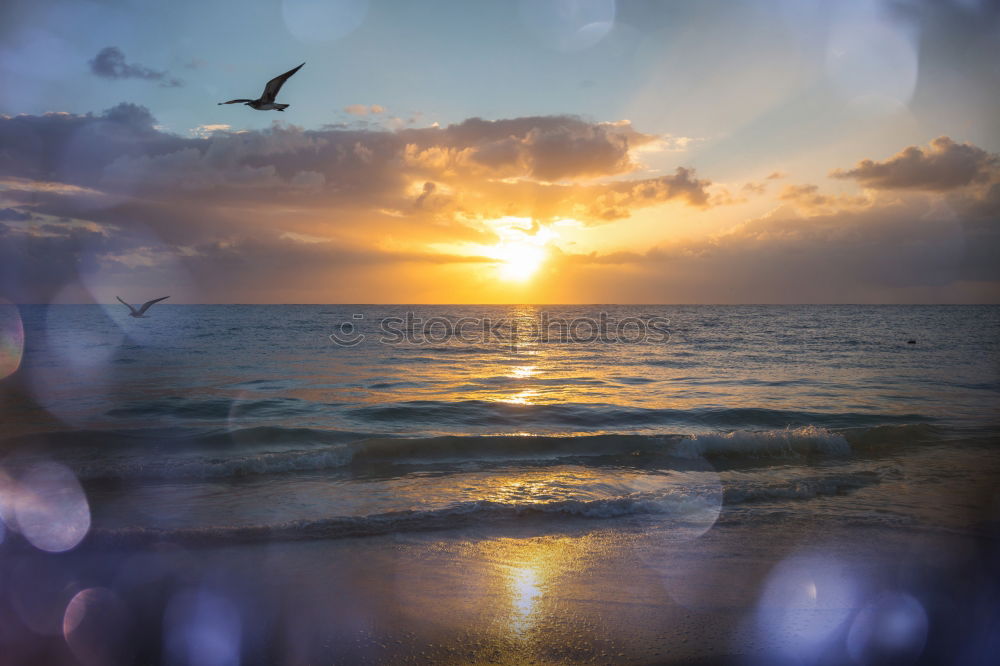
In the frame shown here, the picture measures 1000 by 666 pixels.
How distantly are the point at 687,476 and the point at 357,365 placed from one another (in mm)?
20858

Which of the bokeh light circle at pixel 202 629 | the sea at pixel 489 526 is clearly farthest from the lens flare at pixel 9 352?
the bokeh light circle at pixel 202 629

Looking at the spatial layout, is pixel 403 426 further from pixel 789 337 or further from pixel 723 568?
pixel 789 337

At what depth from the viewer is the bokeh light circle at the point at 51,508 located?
7273 mm

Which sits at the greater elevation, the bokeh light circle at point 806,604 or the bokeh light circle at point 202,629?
the bokeh light circle at point 806,604

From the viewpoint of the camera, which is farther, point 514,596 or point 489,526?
point 489,526

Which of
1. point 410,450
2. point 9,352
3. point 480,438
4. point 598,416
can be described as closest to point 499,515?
point 410,450

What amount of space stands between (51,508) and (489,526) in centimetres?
689

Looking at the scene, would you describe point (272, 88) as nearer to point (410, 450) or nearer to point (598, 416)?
point (410, 450)

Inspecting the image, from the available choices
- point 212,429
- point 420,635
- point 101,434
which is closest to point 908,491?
point 420,635

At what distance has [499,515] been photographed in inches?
321

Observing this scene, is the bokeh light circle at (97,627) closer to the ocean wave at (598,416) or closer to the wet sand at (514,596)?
the wet sand at (514,596)

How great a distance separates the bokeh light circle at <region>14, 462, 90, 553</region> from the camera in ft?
23.9

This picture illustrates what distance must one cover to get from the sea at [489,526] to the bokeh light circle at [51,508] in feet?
0.21

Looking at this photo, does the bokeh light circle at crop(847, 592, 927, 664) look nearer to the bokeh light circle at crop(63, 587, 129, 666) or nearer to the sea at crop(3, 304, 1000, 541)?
the sea at crop(3, 304, 1000, 541)
